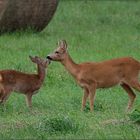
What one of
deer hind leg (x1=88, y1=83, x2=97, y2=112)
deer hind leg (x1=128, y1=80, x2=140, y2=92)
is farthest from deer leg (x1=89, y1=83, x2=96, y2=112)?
deer hind leg (x1=128, y1=80, x2=140, y2=92)

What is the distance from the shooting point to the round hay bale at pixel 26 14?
63.1 ft

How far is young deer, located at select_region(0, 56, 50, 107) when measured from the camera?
12219mm

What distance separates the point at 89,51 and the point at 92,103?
5705 mm

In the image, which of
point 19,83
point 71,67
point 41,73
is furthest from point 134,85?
point 19,83

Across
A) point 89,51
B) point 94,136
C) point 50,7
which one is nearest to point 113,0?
point 50,7

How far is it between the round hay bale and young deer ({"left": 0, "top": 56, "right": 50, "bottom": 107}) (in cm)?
619

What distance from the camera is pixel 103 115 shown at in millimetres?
11211

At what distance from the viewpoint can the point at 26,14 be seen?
64.5 ft

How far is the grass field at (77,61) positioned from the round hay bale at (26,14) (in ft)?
0.84

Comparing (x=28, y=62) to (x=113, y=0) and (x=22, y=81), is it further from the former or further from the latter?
(x=113, y=0)

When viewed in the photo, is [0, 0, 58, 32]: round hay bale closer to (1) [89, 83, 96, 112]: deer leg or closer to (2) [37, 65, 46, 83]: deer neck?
(2) [37, 65, 46, 83]: deer neck

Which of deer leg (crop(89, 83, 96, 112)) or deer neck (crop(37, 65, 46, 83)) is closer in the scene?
deer leg (crop(89, 83, 96, 112))

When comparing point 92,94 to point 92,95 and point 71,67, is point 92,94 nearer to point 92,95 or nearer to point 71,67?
point 92,95

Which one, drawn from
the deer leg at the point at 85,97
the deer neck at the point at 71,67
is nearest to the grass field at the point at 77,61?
the deer leg at the point at 85,97
